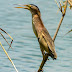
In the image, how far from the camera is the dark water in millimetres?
8919

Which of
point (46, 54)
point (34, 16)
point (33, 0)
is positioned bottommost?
point (33, 0)

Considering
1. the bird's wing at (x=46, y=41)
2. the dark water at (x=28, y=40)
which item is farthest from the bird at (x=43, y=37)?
the dark water at (x=28, y=40)

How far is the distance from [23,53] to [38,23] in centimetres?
492

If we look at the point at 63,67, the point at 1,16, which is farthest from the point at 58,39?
the point at 1,16

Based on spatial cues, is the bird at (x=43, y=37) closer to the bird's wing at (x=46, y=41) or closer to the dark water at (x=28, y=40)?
the bird's wing at (x=46, y=41)

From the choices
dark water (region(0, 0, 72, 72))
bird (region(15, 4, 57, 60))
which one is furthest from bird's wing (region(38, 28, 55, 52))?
dark water (region(0, 0, 72, 72))

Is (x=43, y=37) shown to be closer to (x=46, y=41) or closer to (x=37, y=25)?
(x=46, y=41)

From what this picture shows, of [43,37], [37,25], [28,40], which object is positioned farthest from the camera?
[28,40]

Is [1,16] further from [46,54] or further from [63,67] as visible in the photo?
[46,54]

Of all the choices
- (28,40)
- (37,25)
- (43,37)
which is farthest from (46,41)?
(28,40)

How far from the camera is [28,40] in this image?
10961 mm

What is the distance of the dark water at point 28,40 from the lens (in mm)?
8919

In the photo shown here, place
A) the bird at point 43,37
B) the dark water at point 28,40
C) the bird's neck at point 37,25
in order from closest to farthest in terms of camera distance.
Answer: the bird at point 43,37
the bird's neck at point 37,25
the dark water at point 28,40

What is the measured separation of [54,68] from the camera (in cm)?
875
